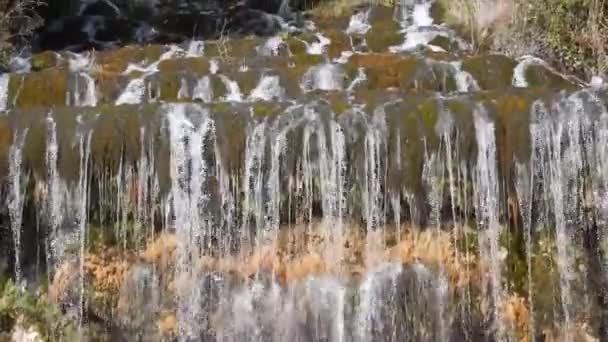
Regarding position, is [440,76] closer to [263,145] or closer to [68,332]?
[263,145]

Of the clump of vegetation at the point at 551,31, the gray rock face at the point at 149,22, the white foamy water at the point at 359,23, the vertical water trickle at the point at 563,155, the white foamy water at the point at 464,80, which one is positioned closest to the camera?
the vertical water trickle at the point at 563,155

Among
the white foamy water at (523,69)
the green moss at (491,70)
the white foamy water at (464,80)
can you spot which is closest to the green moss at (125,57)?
the white foamy water at (464,80)

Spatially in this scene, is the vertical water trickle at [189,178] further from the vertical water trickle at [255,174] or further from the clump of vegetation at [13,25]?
the clump of vegetation at [13,25]

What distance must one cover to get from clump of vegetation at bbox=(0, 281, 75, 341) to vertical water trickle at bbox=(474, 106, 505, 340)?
3688mm

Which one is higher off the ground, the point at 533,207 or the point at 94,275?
the point at 533,207

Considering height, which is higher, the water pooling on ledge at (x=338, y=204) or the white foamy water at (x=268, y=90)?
the white foamy water at (x=268, y=90)

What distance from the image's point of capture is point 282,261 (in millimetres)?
7113

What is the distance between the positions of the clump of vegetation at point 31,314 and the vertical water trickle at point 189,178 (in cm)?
119

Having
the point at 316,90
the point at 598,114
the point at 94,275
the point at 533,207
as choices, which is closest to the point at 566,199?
the point at 533,207

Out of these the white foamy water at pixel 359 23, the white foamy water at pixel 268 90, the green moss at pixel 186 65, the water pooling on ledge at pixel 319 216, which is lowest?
the water pooling on ledge at pixel 319 216

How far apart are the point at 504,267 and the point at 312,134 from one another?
6.67ft

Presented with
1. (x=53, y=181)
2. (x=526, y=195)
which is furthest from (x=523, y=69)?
(x=53, y=181)

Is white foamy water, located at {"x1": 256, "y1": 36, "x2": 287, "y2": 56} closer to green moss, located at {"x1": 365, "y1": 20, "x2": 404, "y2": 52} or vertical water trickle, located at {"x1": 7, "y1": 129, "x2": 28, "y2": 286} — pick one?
green moss, located at {"x1": 365, "y1": 20, "x2": 404, "y2": 52}

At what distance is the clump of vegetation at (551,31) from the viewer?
899 centimetres
